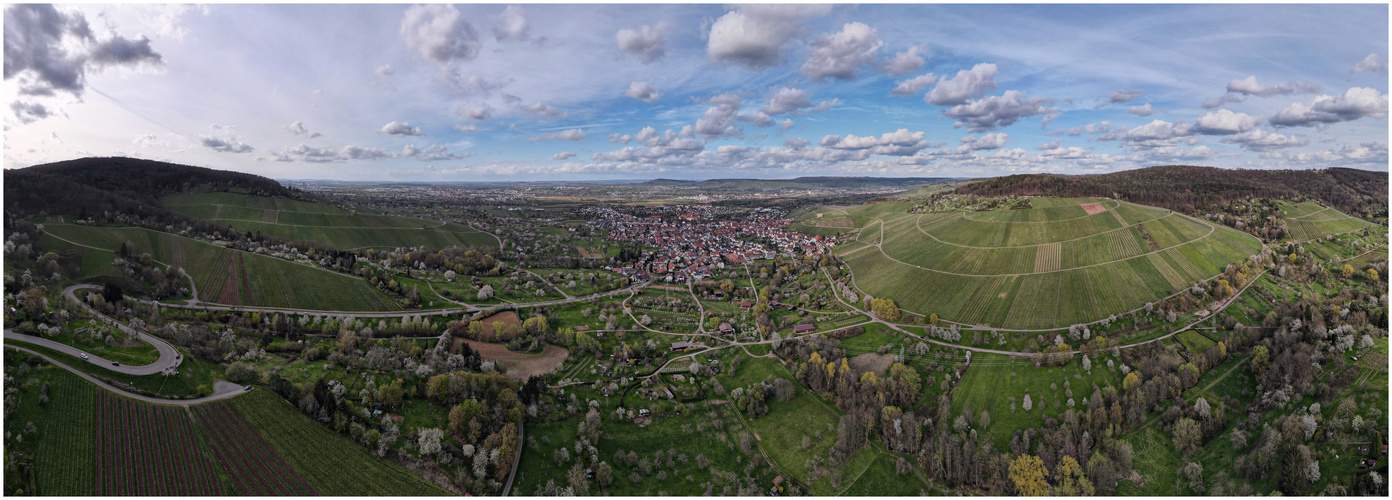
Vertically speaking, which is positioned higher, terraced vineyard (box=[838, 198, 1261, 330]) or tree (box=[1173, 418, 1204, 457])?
terraced vineyard (box=[838, 198, 1261, 330])

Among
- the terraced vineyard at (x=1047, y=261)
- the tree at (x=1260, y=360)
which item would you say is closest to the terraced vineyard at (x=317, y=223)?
the terraced vineyard at (x=1047, y=261)

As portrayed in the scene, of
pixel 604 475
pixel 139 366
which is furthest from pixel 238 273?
pixel 604 475

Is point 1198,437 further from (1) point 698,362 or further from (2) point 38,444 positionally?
(2) point 38,444

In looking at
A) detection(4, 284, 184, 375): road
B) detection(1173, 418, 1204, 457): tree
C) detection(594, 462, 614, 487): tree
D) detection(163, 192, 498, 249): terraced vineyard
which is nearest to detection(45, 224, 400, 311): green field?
detection(4, 284, 184, 375): road

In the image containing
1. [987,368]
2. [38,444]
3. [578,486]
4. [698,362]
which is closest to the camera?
[38,444]

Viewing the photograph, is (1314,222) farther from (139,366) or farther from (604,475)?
(139,366)

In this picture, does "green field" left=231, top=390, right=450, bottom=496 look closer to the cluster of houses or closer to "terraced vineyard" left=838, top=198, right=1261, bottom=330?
the cluster of houses

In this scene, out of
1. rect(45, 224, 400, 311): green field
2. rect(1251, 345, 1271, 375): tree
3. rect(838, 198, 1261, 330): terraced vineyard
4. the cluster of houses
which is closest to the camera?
rect(1251, 345, 1271, 375): tree

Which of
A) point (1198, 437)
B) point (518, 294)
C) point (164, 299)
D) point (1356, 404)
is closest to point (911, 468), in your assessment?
point (1198, 437)
